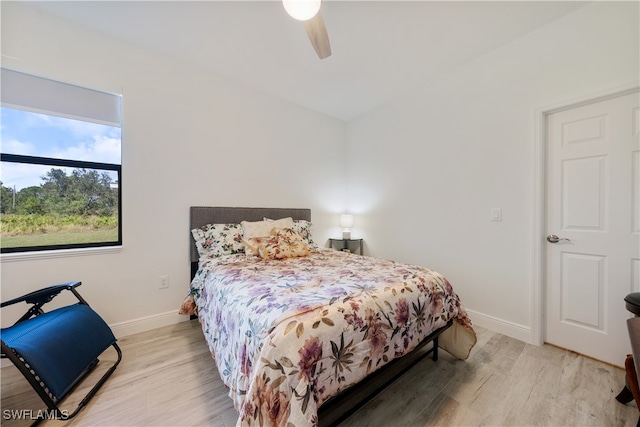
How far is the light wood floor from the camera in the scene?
4.39 feet

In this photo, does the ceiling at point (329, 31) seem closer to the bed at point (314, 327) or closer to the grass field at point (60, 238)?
the grass field at point (60, 238)

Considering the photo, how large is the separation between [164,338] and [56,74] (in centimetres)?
236

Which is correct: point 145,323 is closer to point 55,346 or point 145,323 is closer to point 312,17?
point 55,346

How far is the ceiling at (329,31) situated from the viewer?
1.86 m

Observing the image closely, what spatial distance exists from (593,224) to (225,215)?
335 centimetres

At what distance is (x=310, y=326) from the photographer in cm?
106

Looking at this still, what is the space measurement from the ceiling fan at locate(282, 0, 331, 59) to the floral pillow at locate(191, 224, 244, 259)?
6.19 feet

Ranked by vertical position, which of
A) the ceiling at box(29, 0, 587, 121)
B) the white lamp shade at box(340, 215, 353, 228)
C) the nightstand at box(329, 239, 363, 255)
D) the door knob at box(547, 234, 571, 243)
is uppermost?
the ceiling at box(29, 0, 587, 121)

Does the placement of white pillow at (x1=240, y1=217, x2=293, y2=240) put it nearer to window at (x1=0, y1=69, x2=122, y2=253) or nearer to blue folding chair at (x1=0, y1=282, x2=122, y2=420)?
window at (x1=0, y1=69, x2=122, y2=253)

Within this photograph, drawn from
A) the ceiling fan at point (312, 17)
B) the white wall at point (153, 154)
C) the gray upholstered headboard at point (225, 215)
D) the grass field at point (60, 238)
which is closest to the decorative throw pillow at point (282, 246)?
the gray upholstered headboard at point (225, 215)

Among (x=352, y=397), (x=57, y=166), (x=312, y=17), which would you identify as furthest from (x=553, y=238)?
(x=57, y=166)

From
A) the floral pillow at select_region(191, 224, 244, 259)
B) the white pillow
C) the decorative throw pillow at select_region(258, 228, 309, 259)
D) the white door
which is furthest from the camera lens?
the white pillow

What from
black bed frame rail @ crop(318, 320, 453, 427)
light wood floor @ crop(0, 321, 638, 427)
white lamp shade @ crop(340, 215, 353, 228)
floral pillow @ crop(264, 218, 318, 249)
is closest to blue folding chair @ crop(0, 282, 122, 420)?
light wood floor @ crop(0, 321, 638, 427)

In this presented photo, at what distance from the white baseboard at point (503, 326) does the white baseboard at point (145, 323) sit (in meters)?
3.04
